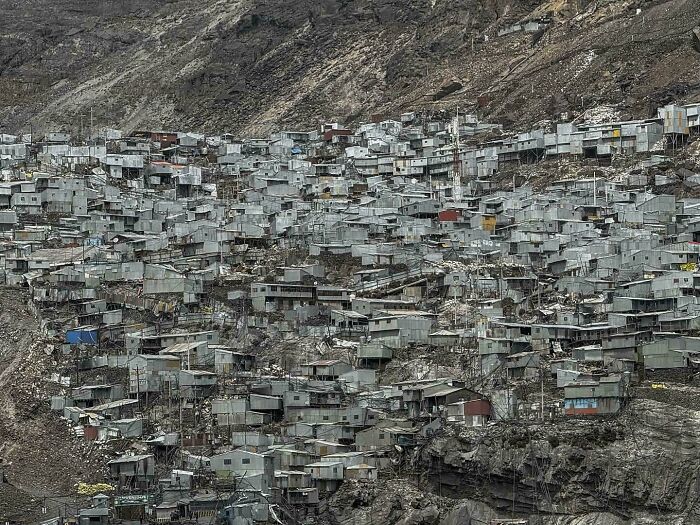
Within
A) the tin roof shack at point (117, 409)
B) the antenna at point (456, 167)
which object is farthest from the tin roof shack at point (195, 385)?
the antenna at point (456, 167)

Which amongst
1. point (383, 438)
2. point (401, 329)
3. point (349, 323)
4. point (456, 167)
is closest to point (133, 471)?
point (383, 438)

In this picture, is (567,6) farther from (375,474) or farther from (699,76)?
(375,474)

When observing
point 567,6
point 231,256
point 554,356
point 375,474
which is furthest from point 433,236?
point 567,6

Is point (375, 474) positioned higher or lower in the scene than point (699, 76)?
lower

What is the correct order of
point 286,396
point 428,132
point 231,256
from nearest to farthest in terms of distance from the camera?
point 286,396 → point 231,256 → point 428,132

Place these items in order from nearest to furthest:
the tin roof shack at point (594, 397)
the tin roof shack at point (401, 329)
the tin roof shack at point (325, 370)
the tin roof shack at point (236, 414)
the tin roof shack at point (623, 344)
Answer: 1. the tin roof shack at point (594, 397)
2. the tin roof shack at point (236, 414)
3. the tin roof shack at point (623, 344)
4. the tin roof shack at point (325, 370)
5. the tin roof shack at point (401, 329)

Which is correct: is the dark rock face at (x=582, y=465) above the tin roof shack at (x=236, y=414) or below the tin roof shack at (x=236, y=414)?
below

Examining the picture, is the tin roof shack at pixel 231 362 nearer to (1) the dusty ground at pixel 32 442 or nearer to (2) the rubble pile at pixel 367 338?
(2) the rubble pile at pixel 367 338
